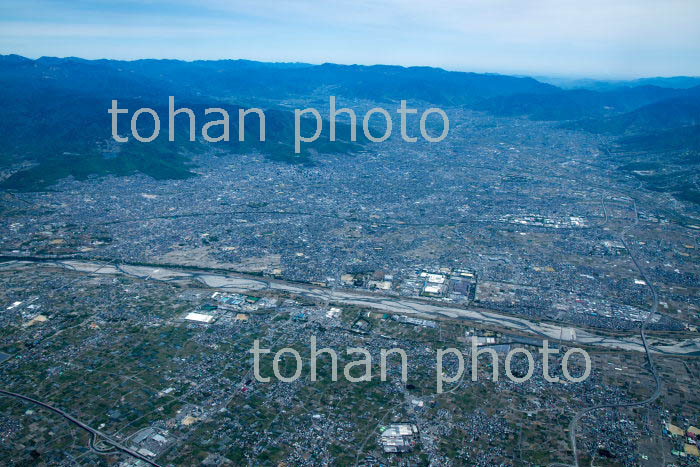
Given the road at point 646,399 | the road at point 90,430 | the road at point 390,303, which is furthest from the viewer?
the road at point 390,303

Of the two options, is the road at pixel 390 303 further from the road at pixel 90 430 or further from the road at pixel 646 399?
the road at pixel 90 430

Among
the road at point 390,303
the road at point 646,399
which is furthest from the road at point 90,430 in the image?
the road at point 646,399

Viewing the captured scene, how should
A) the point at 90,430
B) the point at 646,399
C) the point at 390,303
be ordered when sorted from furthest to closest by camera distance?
the point at 390,303, the point at 646,399, the point at 90,430

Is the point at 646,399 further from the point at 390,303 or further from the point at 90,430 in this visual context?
the point at 90,430

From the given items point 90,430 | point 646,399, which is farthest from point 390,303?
point 90,430

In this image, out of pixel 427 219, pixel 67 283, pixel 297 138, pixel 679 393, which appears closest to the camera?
pixel 679 393

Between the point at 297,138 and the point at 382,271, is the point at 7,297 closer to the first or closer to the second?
the point at 382,271

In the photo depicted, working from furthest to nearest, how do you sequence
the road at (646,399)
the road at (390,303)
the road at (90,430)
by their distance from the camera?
1. the road at (390,303)
2. the road at (646,399)
3. the road at (90,430)

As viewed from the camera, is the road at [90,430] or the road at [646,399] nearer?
the road at [90,430]

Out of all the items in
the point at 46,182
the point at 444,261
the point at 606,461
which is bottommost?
the point at 606,461

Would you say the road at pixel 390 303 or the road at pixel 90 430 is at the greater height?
the road at pixel 390 303

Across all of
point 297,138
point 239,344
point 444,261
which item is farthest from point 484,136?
point 239,344
